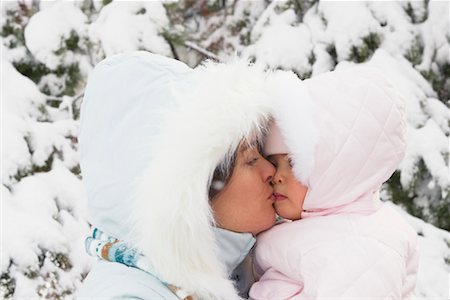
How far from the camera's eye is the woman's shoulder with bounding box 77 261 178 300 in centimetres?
117

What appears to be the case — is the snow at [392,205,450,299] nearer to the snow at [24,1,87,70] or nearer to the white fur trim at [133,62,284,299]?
the white fur trim at [133,62,284,299]

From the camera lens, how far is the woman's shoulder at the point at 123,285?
117cm

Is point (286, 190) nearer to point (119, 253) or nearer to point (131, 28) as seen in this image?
point (119, 253)

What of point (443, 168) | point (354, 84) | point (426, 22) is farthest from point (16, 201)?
point (426, 22)

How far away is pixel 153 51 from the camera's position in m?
2.59

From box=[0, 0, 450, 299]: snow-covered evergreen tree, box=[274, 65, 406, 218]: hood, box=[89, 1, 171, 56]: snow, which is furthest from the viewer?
box=[89, 1, 171, 56]: snow

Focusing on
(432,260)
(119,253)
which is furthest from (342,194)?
(432,260)

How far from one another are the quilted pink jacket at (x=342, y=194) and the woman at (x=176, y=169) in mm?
66

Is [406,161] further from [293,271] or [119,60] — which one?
[119,60]

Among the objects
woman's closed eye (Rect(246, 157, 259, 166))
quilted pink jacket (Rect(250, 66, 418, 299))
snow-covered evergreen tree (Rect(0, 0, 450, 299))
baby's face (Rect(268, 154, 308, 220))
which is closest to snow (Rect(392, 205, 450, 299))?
snow-covered evergreen tree (Rect(0, 0, 450, 299))

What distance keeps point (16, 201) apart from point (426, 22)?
5.32 feet

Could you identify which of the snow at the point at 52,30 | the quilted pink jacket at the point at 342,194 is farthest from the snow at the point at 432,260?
the snow at the point at 52,30

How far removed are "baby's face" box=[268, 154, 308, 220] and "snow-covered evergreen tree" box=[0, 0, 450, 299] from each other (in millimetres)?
760

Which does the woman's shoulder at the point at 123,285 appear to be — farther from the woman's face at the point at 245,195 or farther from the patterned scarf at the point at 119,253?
the woman's face at the point at 245,195
